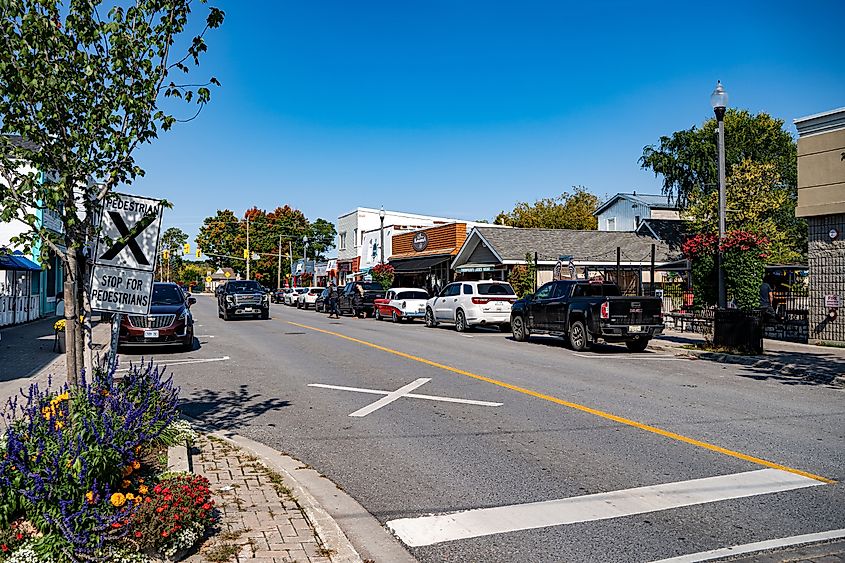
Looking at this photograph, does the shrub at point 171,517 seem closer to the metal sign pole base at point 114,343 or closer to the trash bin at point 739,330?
the metal sign pole base at point 114,343

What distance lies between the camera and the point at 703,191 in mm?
48562

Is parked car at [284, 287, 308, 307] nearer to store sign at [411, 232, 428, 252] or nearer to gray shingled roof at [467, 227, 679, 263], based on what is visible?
store sign at [411, 232, 428, 252]

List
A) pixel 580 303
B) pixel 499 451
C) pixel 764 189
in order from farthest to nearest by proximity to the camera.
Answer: pixel 764 189 < pixel 580 303 < pixel 499 451

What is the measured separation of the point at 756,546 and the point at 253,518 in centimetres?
359

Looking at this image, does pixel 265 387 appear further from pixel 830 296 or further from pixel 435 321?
pixel 435 321

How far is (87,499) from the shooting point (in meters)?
4.56

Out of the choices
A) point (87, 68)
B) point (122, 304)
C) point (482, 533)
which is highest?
point (87, 68)

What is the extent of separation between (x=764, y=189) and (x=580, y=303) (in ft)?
84.4

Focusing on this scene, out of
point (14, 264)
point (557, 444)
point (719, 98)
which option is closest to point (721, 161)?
point (719, 98)

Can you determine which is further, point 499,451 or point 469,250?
point 469,250

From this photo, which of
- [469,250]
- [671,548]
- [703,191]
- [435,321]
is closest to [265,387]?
[671,548]

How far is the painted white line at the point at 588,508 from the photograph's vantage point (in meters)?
5.39

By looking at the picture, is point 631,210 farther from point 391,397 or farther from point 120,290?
point 120,290

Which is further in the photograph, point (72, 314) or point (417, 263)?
point (417, 263)
